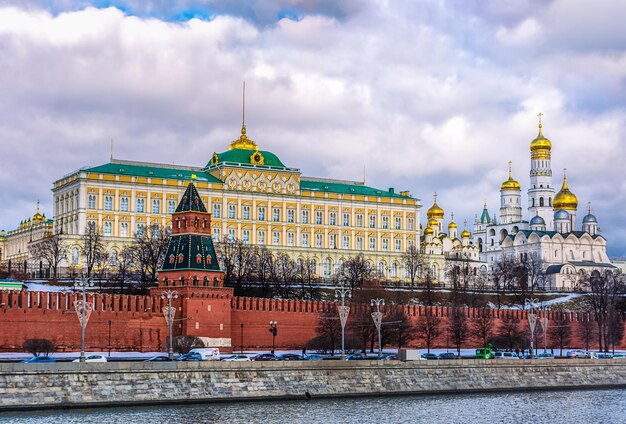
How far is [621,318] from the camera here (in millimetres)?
89562

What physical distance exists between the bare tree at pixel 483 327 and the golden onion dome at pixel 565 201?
237ft

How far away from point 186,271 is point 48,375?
22.7 meters

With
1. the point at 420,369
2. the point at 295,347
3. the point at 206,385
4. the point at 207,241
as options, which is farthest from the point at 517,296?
the point at 206,385

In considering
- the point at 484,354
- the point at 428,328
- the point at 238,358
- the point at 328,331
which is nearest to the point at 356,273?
the point at 428,328

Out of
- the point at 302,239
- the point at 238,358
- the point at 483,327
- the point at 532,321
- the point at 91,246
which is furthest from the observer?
the point at 302,239

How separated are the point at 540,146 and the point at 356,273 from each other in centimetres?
6074

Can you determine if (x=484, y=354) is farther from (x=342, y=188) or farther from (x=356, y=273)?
(x=342, y=188)

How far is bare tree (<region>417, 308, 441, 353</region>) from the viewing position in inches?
3120

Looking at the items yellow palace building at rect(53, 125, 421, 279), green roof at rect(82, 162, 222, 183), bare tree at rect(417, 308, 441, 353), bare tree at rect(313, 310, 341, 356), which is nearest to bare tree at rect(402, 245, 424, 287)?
yellow palace building at rect(53, 125, 421, 279)

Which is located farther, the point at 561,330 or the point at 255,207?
the point at 255,207

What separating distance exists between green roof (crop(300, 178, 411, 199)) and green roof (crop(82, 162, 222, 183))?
11.5 metres

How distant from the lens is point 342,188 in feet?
404

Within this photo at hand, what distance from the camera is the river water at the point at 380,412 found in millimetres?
45094

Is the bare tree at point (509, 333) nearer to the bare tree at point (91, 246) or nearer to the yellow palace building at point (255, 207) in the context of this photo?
the bare tree at point (91, 246)
